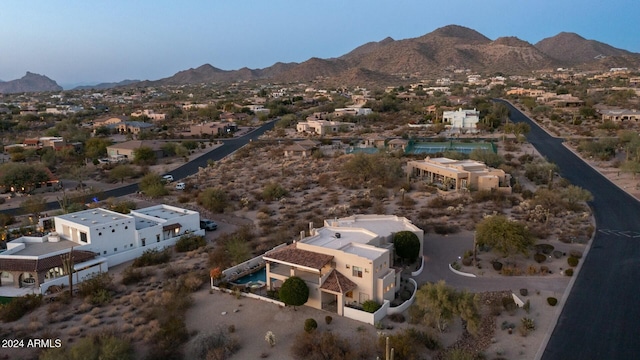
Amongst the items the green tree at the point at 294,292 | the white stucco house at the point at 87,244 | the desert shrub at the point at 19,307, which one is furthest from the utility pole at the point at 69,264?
the green tree at the point at 294,292

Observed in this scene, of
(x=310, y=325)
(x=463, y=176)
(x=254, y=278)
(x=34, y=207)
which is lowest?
(x=254, y=278)

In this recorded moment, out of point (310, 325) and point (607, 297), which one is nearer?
point (310, 325)

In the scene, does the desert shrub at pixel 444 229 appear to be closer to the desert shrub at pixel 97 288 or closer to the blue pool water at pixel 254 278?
the blue pool water at pixel 254 278

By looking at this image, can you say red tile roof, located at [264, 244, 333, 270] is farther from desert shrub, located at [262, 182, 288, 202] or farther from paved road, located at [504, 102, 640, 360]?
desert shrub, located at [262, 182, 288, 202]

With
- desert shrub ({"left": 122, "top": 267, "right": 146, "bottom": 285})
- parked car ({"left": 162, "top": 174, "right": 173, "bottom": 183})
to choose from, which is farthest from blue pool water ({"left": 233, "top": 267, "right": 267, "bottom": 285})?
parked car ({"left": 162, "top": 174, "right": 173, "bottom": 183})

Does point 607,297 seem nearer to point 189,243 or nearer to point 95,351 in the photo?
point 95,351

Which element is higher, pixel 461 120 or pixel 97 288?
pixel 461 120

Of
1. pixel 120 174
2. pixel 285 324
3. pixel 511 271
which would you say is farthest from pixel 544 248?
pixel 120 174
